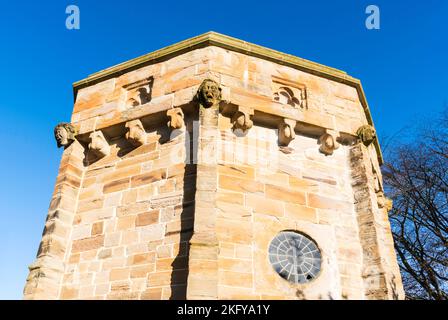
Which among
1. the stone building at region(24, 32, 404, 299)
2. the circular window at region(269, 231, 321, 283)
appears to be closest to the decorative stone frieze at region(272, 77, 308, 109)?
the stone building at region(24, 32, 404, 299)

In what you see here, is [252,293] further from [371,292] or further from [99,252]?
[99,252]

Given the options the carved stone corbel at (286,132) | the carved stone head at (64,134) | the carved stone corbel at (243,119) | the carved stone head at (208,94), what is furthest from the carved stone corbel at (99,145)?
the carved stone corbel at (286,132)

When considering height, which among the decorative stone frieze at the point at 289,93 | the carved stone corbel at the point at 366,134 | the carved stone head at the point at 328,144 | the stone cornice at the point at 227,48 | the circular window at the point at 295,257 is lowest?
the circular window at the point at 295,257

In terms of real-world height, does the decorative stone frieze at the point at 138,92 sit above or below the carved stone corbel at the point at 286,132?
above

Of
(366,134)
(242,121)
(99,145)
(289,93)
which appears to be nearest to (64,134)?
(99,145)

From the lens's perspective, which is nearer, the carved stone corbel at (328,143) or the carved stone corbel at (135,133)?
the carved stone corbel at (135,133)

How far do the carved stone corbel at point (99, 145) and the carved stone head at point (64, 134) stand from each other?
0.46 m

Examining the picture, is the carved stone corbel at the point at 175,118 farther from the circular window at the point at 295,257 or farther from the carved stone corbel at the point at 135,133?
the circular window at the point at 295,257

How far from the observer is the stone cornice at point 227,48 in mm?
7348

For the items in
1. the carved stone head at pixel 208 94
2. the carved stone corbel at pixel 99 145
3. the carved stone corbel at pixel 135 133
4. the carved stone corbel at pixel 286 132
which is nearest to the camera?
the carved stone head at pixel 208 94

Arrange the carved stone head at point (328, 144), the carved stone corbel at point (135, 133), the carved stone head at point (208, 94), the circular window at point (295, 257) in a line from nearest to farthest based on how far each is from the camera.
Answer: the circular window at point (295, 257) → the carved stone head at point (208, 94) → the carved stone corbel at point (135, 133) → the carved stone head at point (328, 144)

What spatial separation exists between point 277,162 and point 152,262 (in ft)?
8.60

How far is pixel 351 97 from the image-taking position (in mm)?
8031
